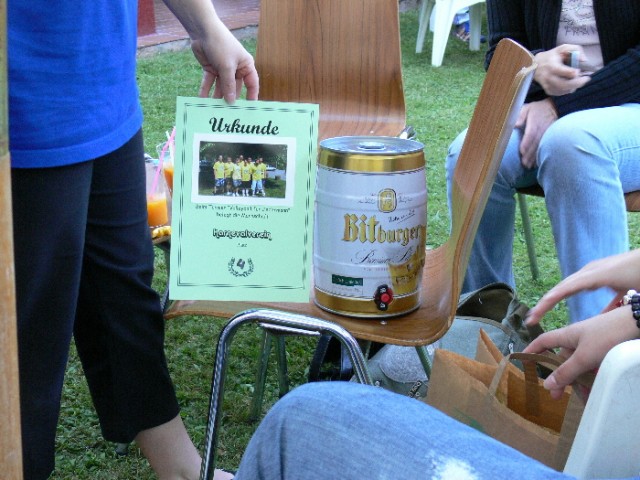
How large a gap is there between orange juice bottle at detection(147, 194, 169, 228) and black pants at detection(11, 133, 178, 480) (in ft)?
1.48

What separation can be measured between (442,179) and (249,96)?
2723 millimetres

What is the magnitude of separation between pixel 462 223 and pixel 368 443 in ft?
2.02

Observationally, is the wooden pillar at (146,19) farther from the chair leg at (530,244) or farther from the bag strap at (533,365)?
the bag strap at (533,365)

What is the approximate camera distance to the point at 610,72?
2.17 m

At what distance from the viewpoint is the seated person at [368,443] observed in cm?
83

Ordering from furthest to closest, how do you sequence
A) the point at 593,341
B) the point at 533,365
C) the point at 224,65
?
1. the point at 224,65
2. the point at 533,365
3. the point at 593,341

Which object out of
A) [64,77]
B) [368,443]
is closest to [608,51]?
[64,77]

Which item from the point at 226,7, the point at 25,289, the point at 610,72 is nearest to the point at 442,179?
the point at 610,72

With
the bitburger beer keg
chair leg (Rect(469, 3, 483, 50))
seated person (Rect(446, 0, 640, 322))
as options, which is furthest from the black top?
chair leg (Rect(469, 3, 483, 50))

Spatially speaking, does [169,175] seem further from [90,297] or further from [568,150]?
[568,150]

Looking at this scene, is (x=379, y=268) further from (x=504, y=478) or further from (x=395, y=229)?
(x=504, y=478)

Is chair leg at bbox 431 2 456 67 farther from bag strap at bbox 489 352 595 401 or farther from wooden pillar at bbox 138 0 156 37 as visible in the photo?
bag strap at bbox 489 352 595 401

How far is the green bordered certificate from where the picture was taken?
1.46 meters

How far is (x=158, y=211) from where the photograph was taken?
212 centimetres
